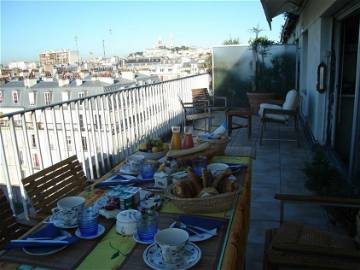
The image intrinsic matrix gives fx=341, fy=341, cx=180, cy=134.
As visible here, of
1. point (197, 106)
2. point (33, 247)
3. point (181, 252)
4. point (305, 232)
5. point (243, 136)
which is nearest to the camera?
point (181, 252)

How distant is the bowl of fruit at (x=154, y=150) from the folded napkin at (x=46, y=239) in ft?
3.29

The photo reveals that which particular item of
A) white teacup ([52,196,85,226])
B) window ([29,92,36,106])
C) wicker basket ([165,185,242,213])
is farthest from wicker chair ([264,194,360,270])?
window ([29,92,36,106])

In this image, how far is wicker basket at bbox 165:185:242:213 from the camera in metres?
1.47

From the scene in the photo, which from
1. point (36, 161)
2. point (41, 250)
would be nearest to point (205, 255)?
point (41, 250)

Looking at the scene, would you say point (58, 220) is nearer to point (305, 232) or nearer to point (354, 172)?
point (305, 232)

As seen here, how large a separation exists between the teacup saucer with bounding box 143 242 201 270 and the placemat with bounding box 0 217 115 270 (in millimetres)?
231

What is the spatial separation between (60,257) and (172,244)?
41cm

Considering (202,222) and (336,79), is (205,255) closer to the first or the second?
(202,222)

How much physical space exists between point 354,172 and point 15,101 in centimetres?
2605

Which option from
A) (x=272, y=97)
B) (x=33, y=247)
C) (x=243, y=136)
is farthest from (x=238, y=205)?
(x=272, y=97)

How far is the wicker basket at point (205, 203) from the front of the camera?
1.47m

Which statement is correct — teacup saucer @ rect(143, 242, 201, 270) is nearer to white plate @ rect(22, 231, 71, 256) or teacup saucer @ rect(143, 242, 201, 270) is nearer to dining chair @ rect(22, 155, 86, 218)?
white plate @ rect(22, 231, 71, 256)

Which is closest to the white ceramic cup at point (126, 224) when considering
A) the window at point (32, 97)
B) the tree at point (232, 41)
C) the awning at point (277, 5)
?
the awning at point (277, 5)

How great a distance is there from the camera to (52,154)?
11.1ft
